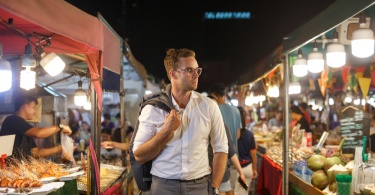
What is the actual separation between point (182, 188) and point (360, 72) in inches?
358

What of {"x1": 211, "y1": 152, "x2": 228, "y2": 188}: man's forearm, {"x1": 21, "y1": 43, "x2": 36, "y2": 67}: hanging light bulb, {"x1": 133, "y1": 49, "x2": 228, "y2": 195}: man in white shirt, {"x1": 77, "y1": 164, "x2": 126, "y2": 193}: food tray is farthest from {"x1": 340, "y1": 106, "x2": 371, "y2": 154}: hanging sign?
{"x1": 21, "y1": 43, "x2": 36, "y2": 67}: hanging light bulb

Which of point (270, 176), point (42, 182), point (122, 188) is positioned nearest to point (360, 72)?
point (270, 176)

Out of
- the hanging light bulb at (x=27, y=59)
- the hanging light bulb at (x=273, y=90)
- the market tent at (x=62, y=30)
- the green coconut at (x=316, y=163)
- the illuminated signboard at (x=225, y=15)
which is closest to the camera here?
the market tent at (x=62, y=30)

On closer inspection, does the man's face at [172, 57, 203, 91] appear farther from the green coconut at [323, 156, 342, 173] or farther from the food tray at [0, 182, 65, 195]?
the green coconut at [323, 156, 342, 173]

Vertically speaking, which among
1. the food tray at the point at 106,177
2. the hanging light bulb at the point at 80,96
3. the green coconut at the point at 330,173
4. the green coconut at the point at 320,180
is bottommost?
the food tray at the point at 106,177

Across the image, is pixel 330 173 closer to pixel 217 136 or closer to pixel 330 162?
pixel 330 162

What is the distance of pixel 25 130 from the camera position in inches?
236

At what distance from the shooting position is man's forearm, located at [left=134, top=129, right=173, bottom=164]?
3.50 metres

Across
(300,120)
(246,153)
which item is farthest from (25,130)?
(300,120)

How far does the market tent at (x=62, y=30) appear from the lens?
3082 mm

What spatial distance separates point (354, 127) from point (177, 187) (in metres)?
5.21

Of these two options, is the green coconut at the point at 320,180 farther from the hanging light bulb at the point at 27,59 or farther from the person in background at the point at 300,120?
the person in background at the point at 300,120

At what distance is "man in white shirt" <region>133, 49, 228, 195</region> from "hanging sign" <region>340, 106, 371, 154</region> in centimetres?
444

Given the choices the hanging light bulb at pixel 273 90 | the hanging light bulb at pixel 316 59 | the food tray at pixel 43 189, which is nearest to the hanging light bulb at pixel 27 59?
the food tray at pixel 43 189
